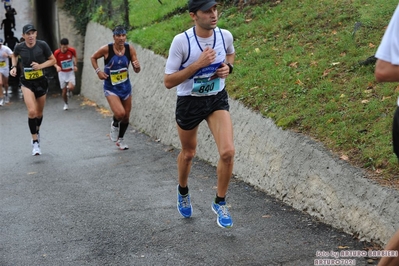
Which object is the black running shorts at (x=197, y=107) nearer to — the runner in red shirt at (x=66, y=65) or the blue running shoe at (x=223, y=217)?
the blue running shoe at (x=223, y=217)

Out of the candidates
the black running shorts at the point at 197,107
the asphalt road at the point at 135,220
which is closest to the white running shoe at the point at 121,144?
the asphalt road at the point at 135,220

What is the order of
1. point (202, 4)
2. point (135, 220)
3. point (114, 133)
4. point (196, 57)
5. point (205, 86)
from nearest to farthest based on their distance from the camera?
point (202, 4) < point (196, 57) < point (205, 86) < point (135, 220) < point (114, 133)

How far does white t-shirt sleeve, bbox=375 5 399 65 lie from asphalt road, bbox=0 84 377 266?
235 centimetres

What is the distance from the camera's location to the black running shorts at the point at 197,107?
6598 millimetres

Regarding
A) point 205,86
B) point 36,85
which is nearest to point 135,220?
point 205,86

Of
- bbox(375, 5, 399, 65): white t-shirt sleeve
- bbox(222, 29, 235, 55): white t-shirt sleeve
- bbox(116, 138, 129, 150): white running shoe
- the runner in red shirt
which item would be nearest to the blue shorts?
bbox(116, 138, 129, 150): white running shoe

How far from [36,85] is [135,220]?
5.24 metres

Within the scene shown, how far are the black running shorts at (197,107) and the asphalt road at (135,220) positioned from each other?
1094 millimetres

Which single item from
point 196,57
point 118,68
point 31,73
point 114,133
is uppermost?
point 196,57

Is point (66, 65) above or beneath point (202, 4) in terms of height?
beneath

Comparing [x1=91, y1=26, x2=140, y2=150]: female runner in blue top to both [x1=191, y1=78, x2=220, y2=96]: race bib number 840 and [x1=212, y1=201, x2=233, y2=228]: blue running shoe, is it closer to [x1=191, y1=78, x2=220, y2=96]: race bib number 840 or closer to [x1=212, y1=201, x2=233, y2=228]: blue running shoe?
[x1=191, y1=78, x2=220, y2=96]: race bib number 840

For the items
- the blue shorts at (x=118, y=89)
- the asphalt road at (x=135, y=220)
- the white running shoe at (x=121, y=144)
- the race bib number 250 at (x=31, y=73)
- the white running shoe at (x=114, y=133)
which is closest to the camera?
the asphalt road at (x=135, y=220)

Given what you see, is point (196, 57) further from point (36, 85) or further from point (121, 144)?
point (121, 144)

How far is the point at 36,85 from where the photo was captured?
11836mm
